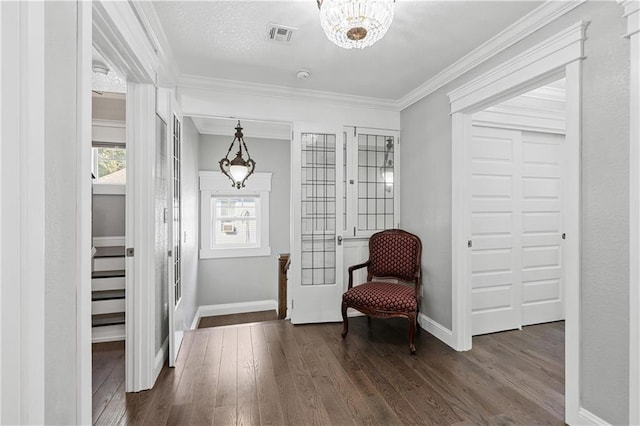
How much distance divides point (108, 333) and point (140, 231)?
5.66 feet

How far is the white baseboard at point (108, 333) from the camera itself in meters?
3.01

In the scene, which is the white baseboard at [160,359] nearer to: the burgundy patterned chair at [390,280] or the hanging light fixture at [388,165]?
the burgundy patterned chair at [390,280]

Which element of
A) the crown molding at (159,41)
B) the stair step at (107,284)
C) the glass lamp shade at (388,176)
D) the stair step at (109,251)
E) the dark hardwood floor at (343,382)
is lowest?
the dark hardwood floor at (343,382)

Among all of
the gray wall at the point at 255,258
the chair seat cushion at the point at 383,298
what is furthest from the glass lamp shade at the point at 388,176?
the gray wall at the point at 255,258

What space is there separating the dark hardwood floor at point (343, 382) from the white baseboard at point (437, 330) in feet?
0.23

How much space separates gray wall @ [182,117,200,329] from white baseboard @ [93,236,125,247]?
27.3 inches

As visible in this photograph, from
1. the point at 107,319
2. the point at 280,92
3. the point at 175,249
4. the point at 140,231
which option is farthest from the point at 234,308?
the point at 280,92

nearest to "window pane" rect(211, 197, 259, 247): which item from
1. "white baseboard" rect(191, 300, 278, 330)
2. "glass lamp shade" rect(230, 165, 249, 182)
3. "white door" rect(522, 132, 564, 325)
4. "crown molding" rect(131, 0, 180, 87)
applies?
"white baseboard" rect(191, 300, 278, 330)

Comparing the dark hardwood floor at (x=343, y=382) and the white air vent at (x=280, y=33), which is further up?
the white air vent at (x=280, y=33)

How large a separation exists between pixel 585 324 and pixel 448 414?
966 millimetres

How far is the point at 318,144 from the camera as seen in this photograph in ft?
11.6

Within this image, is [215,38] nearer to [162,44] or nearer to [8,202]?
[162,44]

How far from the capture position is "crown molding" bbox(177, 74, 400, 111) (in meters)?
3.03

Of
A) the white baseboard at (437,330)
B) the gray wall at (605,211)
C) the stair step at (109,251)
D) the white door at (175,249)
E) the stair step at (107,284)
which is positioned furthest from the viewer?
the stair step at (109,251)
